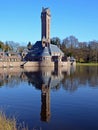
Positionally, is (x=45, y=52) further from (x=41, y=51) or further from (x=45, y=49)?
(x=45, y=49)

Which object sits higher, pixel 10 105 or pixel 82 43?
pixel 82 43

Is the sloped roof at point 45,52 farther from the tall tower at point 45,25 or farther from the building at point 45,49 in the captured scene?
the tall tower at point 45,25

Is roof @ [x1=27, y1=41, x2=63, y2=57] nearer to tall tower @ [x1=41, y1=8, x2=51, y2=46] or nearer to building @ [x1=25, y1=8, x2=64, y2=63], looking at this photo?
building @ [x1=25, y1=8, x2=64, y2=63]

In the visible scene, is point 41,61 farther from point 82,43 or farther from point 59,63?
point 82,43

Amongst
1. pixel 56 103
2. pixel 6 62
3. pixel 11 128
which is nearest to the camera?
pixel 11 128

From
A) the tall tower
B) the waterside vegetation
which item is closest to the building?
the tall tower

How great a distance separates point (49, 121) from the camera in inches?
643

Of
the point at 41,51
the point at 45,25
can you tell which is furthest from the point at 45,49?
the point at 45,25

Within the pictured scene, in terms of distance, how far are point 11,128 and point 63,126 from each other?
14.8ft

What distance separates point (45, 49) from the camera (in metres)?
116

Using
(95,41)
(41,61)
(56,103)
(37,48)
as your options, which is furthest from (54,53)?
(56,103)

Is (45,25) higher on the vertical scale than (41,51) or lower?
higher

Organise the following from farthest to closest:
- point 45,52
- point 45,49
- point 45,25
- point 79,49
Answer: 1. point 79,49
2. point 45,25
3. point 45,49
4. point 45,52

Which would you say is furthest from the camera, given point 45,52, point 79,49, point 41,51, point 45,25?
point 79,49
